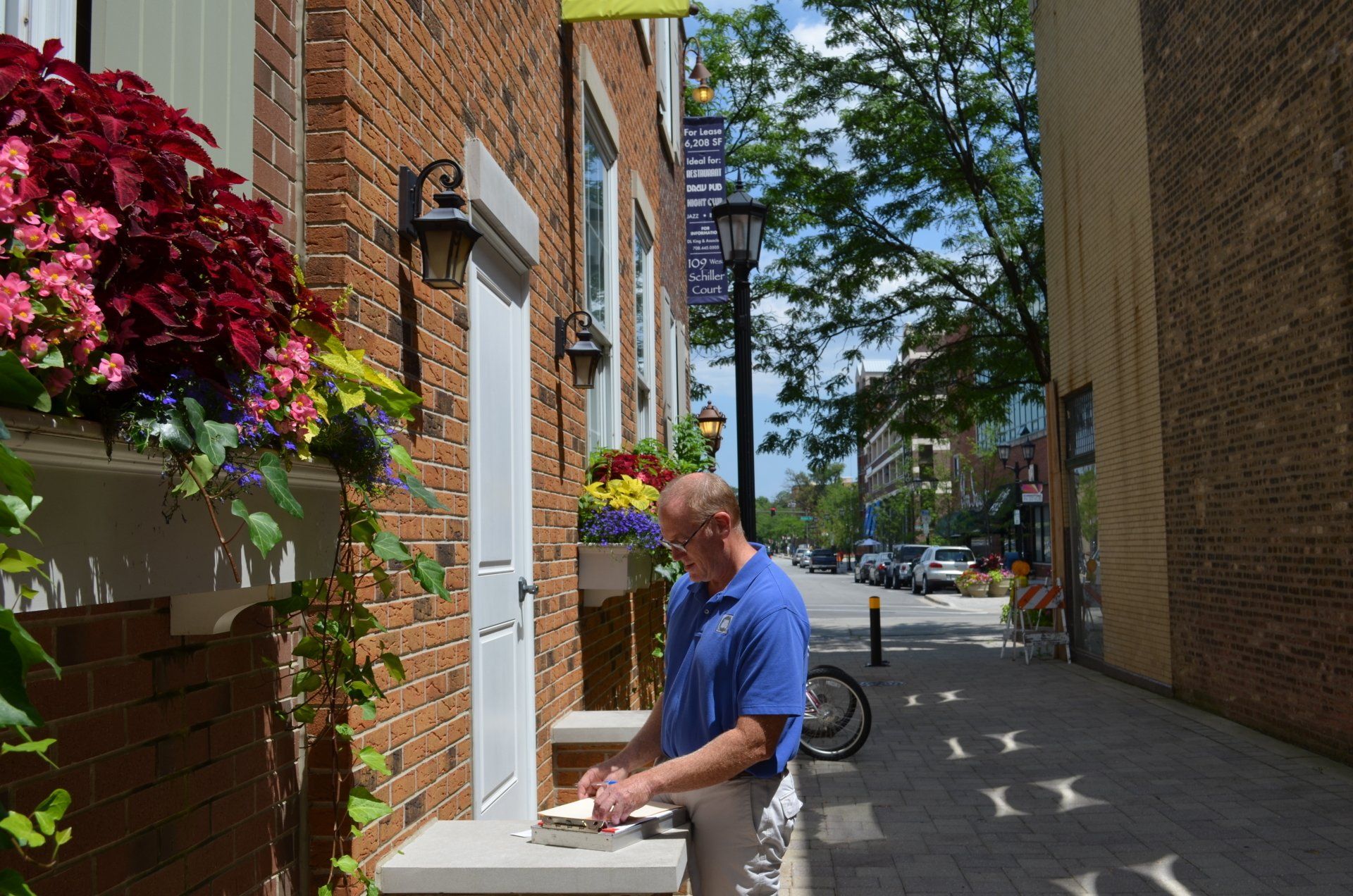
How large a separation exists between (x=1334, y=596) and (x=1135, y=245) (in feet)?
19.3

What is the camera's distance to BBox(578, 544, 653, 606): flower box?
21.9 feet

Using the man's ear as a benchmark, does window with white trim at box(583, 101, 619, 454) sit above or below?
above

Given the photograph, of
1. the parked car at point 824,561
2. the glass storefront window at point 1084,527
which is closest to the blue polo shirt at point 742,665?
the glass storefront window at point 1084,527

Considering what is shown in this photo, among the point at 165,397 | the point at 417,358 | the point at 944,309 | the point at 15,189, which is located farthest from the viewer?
the point at 944,309

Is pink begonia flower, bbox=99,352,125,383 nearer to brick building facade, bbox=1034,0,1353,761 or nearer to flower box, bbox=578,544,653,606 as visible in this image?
flower box, bbox=578,544,653,606

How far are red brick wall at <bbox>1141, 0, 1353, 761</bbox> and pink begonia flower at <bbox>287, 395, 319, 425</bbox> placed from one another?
8390 millimetres

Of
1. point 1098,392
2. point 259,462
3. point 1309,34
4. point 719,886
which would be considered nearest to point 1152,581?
point 1098,392

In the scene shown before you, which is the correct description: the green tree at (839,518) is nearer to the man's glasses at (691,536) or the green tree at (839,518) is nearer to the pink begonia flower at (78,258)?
the man's glasses at (691,536)

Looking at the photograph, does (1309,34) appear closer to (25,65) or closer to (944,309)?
(25,65)

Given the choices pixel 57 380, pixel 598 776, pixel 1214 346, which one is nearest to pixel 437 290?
pixel 598 776

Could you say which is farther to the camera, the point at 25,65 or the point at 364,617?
the point at 364,617

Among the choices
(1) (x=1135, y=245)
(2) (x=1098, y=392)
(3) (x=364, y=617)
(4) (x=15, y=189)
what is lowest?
(3) (x=364, y=617)

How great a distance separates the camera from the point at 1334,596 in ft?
28.9

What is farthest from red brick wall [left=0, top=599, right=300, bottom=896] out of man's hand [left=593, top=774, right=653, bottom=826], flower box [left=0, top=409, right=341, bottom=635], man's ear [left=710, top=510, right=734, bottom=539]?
man's ear [left=710, top=510, right=734, bottom=539]
